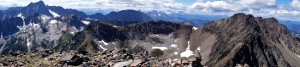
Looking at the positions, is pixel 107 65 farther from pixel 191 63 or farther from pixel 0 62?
pixel 0 62

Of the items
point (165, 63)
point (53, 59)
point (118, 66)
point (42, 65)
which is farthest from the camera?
point (53, 59)

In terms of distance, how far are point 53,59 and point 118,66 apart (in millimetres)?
30994

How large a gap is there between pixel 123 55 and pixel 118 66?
363 inches

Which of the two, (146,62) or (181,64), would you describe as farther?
(146,62)

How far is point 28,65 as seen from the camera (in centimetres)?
7212

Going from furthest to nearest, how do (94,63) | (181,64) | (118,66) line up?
1. (94,63)
2. (118,66)
3. (181,64)

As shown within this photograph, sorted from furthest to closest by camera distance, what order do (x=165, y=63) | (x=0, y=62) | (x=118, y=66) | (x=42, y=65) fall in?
(x=0, y=62) → (x=42, y=65) → (x=118, y=66) → (x=165, y=63)

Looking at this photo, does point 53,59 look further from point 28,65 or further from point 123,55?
point 123,55

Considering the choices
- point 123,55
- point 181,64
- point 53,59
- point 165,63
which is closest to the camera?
point 181,64

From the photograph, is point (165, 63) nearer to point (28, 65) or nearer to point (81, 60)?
point (81, 60)

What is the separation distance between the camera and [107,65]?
191ft

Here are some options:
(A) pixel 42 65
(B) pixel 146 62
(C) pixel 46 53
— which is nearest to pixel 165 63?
(B) pixel 146 62

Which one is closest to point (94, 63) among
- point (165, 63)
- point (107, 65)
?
point (107, 65)

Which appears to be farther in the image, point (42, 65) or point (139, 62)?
point (42, 65)
